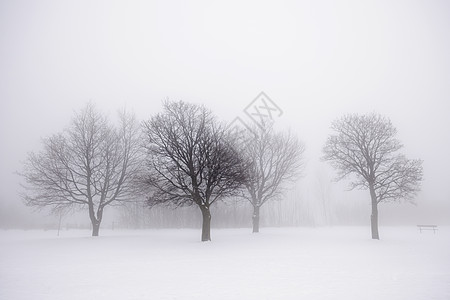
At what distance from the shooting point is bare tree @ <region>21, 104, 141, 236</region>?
95.2 ft

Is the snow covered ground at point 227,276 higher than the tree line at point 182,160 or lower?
lower

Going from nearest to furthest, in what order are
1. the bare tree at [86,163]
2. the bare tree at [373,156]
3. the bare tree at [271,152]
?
1. the bare tree at [373,156]
2. the bare tree at [86,163]
3. the bare tree at [271,152]

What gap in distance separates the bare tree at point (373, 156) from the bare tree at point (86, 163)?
24144 mm

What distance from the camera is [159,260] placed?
15227 mm

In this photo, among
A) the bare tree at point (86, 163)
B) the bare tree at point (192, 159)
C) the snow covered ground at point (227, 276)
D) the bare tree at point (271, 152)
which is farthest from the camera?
the bare tree at point (271, 152)

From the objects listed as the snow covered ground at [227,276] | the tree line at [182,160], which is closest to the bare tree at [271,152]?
the tree line at [182,160]

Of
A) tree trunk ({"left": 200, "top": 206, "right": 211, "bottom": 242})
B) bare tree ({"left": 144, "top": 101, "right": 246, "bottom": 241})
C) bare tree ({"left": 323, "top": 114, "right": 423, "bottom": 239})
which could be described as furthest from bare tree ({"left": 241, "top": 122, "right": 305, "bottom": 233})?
tree trunk ({"left": 200, "top": 206, "right": 211, "bottom": 242})

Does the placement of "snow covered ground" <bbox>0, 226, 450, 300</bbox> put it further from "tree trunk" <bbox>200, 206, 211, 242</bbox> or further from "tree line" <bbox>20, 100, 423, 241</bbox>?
"tree line" <bbox>20, 100, 423, 241</bbox>

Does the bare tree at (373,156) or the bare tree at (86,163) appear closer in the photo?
the bare tree at (373,156)

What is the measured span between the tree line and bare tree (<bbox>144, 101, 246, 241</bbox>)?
95 mm

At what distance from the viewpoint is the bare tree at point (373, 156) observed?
1033 inches

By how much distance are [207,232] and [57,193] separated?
18237 mm

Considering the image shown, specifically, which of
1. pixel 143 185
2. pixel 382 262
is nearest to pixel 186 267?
pixel 382 262

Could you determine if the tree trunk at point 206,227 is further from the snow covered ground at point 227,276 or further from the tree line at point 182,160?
the snow covered ground at point 227,276
